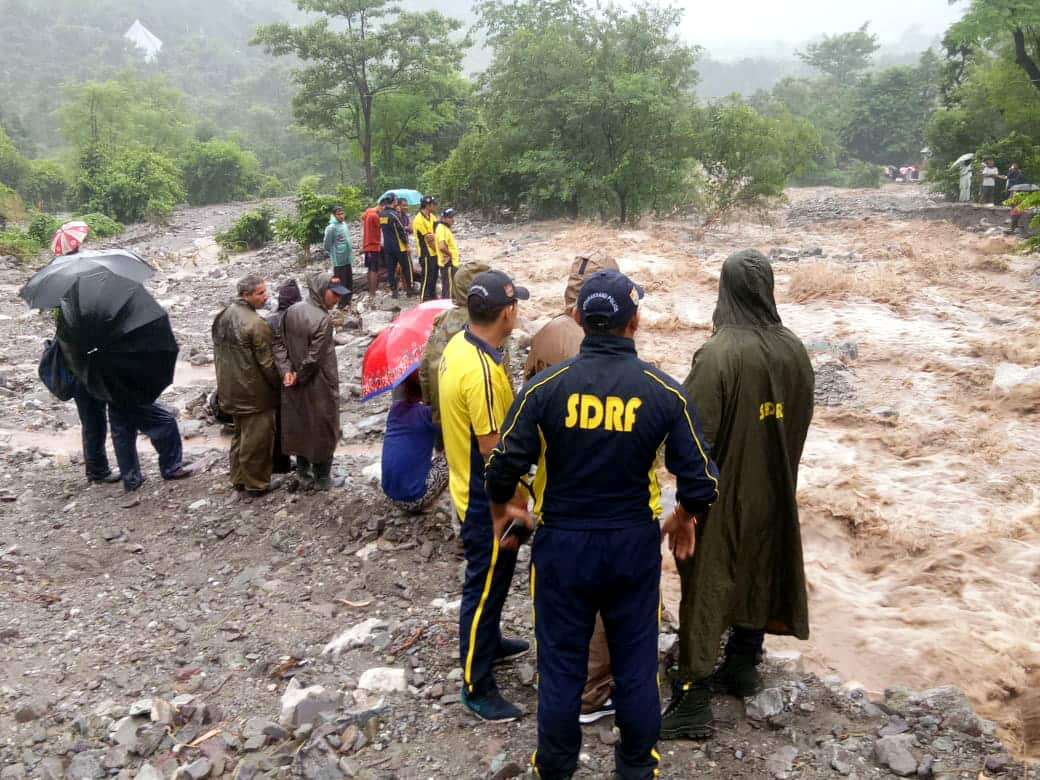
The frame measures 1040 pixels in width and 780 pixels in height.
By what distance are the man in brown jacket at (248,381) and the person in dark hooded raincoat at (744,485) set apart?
3.17 m

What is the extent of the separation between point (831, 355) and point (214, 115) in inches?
2582

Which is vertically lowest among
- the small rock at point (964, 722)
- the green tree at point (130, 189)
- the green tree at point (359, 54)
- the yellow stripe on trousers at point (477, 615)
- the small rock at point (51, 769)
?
the small rock at point (51, 769)

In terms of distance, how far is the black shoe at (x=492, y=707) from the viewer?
2891 mm

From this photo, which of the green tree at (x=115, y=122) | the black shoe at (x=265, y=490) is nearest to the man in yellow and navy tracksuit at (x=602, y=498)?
the black shoe at (x=265, y=490)

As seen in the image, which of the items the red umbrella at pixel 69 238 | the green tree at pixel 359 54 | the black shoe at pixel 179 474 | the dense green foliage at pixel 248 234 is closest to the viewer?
the black shoe at pixel 179 474

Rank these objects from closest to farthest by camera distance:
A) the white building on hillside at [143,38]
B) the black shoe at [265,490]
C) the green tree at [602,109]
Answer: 1. the black shoe at [265,490]
2. the green tree at [602,109]
3. the white building on hillside at [143,38]

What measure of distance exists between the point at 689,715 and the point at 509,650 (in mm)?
801

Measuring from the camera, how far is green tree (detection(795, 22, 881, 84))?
5441 centimetres

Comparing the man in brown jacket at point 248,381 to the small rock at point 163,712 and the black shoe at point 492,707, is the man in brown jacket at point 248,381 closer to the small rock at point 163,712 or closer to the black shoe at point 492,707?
the small rock at point 163,712

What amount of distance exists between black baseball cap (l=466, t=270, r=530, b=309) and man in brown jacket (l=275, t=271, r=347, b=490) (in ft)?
7.41

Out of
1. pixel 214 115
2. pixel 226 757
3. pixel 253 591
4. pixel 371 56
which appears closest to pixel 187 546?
pixel 253 591

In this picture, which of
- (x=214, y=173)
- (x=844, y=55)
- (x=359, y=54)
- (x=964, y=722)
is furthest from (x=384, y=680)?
(x=844, y=55)

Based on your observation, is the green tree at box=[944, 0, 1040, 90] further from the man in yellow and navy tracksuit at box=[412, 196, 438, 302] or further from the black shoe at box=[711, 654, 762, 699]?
the black shoe at box=[711, 654, 762, 699]

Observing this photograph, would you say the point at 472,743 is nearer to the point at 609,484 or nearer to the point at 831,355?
the point at 609,484
